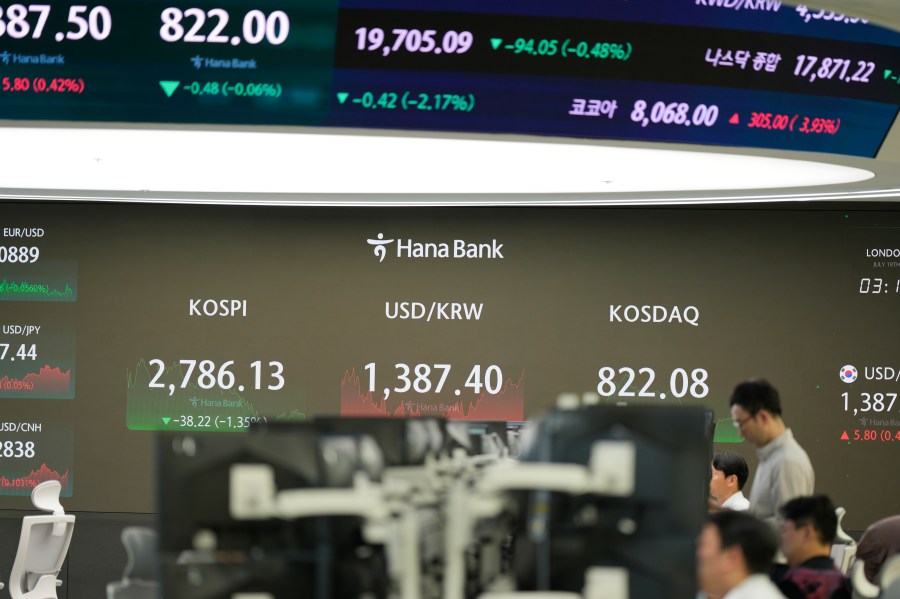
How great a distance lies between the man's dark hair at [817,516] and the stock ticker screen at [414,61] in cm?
137

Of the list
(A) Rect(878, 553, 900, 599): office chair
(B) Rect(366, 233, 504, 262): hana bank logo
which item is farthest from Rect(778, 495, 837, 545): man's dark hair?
(B) Rect(366, 233, 504, 262): hana bank logo

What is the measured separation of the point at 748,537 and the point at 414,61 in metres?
1.86

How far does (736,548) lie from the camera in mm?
2605

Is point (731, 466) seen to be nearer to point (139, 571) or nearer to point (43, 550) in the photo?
point (139, 571)

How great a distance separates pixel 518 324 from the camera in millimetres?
6711

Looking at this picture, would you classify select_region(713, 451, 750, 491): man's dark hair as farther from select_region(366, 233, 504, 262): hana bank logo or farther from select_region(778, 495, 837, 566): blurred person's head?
select_region(366, 233, 504, 262): hana bank logo

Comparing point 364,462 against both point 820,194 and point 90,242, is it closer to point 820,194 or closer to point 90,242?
point 820,194

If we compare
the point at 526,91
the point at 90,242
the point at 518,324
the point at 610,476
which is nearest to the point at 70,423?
the point at 90,242

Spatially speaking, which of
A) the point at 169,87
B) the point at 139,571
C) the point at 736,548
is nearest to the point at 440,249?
the point at 169,87

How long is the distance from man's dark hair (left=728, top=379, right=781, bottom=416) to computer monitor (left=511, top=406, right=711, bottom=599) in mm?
1775

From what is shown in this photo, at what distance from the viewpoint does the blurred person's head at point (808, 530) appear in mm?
3148

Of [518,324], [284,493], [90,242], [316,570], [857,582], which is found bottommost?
[857,582]

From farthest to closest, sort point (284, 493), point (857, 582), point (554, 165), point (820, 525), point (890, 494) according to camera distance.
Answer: point (890, 494), point (554, 165), point (857, 582), point (820, 525), point (284, 493)

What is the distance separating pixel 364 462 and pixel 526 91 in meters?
1.83
